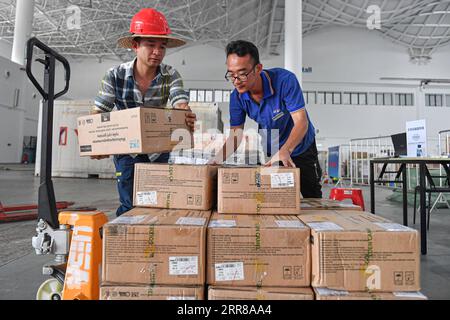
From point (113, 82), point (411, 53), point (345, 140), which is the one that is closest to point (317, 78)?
point (345, 140)

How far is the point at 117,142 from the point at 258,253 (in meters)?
0.83

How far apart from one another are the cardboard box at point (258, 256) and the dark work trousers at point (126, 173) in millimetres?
1007

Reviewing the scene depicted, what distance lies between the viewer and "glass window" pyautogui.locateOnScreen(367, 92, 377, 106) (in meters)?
16.8

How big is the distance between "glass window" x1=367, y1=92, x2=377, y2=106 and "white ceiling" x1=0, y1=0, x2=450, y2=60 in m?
3.09

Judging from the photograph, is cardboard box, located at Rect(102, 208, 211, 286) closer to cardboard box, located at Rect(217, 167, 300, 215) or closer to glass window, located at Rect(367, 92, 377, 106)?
cardboard box, located at Rect(217, 167, 300, 215)

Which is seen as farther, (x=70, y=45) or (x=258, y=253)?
(x=70, y=45)

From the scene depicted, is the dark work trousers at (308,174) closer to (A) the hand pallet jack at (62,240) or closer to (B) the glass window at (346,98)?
(A) the hand pallet jack at (62,240)

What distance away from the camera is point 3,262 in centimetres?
205

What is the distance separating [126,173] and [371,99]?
58.0 feet

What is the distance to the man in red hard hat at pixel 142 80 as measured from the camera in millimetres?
1751

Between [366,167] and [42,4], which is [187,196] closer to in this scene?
[366,167]

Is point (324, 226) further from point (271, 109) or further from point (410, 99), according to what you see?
point (410, 99)

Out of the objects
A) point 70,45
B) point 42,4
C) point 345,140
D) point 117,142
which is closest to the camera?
point 117,142

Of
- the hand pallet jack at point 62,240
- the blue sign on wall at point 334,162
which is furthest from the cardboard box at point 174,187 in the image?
the blue sign on wall at point 334,162
